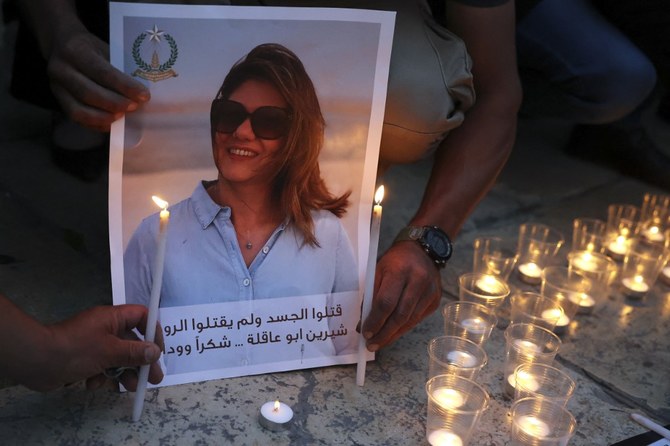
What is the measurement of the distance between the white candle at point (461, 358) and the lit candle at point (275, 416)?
37 cm

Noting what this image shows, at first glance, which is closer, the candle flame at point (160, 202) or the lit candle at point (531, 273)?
the candle flame at point (160, 202)

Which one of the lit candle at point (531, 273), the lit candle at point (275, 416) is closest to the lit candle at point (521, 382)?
the lit candle at point (275, 416)

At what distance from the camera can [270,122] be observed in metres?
1.43

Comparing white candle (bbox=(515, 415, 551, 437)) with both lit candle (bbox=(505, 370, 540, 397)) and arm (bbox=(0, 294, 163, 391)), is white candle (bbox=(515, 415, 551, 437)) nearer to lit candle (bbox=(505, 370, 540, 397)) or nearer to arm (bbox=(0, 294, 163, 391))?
lit candle (bbox=(505, 370, 540, 397))

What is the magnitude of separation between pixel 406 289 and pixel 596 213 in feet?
4.82

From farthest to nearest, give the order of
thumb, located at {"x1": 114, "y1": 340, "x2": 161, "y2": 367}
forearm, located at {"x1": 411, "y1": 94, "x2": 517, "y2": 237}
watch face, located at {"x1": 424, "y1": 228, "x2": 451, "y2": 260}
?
forearm, located at {"x1": 411, "y1": 94, "x2": 517, "y2": 237}
watch face, located at {"x1": 424, "y1": 228, "x2": 451, "y2": 260}
thumb, located at {"x1": 114, "y1": 340, "x2": 161, "y2": 367}

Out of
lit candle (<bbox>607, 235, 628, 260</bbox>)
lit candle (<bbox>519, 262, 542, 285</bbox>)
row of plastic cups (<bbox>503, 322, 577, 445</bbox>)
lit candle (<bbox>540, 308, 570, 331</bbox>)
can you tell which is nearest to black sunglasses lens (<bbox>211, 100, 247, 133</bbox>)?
row of plastic cups (<bbox>503, 322, 577, 445</bbox>)

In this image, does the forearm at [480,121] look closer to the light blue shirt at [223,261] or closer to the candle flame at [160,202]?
the light blue shirt at [223,261]

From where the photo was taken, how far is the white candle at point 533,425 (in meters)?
1.35

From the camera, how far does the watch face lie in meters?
1.55

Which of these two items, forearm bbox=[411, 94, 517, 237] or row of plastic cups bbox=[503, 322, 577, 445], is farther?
forearm bbox=[411, 94, 517, 237]

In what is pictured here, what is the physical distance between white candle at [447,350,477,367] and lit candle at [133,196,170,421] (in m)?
0.62

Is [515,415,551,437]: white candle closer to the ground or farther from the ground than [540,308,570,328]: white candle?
closer to the ground

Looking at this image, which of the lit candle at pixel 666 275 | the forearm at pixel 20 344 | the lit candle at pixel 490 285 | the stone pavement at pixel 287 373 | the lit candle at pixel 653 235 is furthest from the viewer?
the lit candle at pixel 653 235
